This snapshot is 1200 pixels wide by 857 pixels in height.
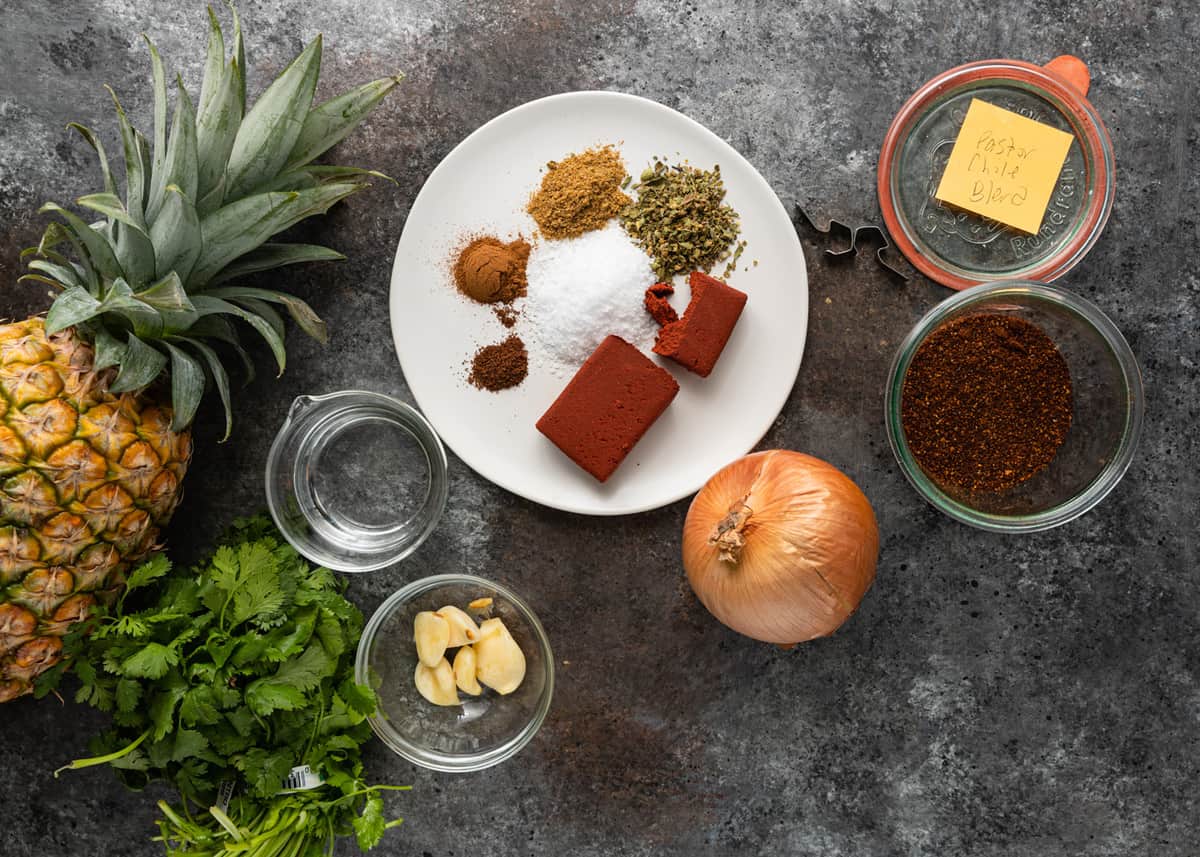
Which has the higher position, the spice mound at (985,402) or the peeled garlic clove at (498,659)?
the spice mound at (985,402)

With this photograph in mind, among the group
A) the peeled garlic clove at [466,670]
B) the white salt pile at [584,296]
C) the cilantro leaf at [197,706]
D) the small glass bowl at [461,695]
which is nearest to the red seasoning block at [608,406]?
the white salt pile at [584,296]

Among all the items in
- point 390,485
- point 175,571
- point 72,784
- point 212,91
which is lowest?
point 72,784

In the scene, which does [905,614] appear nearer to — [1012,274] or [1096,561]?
[1096,561]

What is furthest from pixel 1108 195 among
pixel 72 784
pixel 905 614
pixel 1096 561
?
pixel 72 784

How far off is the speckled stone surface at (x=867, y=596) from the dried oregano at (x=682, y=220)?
0.17m

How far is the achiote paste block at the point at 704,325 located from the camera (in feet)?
5.31

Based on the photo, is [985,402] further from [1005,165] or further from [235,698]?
[235,698]

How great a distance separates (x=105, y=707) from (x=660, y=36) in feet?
5.76

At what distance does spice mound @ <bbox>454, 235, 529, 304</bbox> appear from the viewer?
1636mm

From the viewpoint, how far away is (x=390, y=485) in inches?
68.9

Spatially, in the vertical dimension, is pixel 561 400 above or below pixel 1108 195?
below

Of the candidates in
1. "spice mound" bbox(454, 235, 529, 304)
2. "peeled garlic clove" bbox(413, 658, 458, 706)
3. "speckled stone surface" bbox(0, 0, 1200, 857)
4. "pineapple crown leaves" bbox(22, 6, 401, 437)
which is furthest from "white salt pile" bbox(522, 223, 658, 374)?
"peeled garlic clove" bbox(413, 658, 458, 706)

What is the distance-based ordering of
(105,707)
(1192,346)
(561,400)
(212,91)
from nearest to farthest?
1. (212,91)
2. (105,707)
3. (561,400)
4. (1192,346)

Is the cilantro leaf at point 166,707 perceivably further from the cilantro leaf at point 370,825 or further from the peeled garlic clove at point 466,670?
the peeled garlic clove at point 466,670
